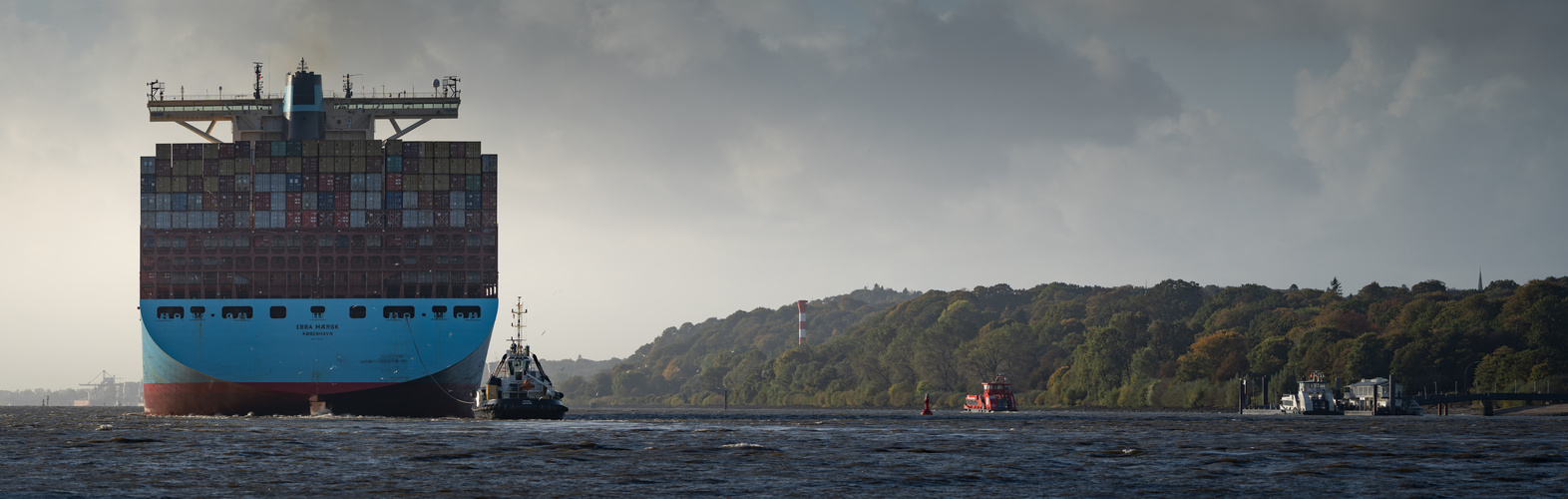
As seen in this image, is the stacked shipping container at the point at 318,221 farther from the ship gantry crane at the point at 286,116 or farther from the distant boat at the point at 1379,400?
the distant boat at the point at 1379,400

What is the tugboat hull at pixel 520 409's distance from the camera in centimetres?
11194

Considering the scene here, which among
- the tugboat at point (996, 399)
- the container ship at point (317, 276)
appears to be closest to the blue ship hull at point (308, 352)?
the container ship at point (317, 276)

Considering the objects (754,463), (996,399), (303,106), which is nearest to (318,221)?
(303,106)

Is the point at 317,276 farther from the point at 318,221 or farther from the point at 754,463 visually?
the point at 754,463

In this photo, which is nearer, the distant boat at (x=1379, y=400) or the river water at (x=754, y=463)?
the river water at (x=754, y=463)

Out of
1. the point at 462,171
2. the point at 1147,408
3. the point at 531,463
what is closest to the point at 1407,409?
the point at 1147,408

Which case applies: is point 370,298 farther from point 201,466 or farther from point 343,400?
point 201,466

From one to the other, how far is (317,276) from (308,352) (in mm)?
6227

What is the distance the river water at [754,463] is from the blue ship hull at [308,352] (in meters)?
21.3

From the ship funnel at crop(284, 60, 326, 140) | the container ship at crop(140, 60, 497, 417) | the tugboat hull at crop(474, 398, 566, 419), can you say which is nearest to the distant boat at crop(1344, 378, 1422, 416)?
the tugboat hull at crop(474, 398, 566, 419)

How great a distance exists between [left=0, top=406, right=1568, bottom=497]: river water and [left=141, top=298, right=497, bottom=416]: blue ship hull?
2128 centimetres

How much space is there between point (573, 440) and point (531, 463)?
17.7m

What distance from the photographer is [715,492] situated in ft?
156

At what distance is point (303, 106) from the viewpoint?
134 meters
